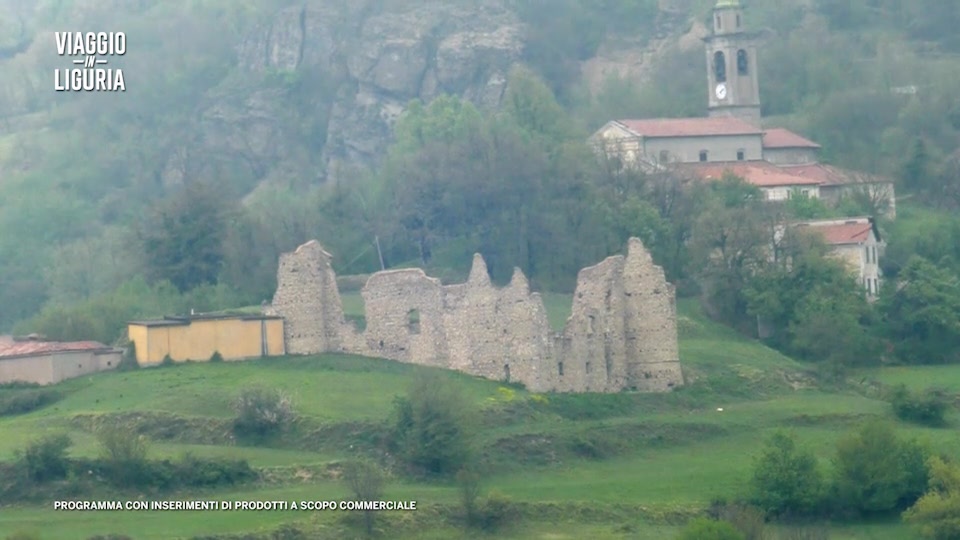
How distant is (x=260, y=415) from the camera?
61719 mm

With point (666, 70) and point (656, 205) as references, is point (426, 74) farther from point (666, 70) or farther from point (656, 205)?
point (656, 205)

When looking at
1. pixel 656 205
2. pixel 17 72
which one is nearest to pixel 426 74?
pixel 17 72

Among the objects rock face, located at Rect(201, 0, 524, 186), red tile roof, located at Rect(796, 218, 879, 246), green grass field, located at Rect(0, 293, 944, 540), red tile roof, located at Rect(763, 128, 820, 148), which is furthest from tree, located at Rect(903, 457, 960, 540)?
rock face, located at Rect(201, 0, 524, 186)

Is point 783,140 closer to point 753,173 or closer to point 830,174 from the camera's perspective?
point 830,174

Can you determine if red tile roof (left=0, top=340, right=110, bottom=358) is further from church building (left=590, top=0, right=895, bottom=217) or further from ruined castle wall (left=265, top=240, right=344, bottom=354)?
church building (left=590, top=0, right=895, bottom=217)

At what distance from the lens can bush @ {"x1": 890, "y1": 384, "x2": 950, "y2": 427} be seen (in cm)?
7019

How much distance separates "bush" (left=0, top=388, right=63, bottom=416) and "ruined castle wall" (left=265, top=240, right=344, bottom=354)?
7.56m

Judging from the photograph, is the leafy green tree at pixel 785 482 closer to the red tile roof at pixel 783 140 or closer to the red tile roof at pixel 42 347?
the red tile roof at pixel 42 347

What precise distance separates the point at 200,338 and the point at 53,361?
4261 mm

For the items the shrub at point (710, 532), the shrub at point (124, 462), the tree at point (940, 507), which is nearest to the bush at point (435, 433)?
the shrub at point (124, 462)

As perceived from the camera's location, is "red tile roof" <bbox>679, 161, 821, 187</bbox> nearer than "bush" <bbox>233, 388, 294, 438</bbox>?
No

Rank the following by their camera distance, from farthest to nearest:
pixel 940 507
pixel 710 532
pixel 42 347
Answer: pixel 42 347 → pixel 940 507 → pixel 710 532

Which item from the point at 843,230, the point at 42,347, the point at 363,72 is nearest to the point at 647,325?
the point at 42,347

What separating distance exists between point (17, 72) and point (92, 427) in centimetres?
9118
